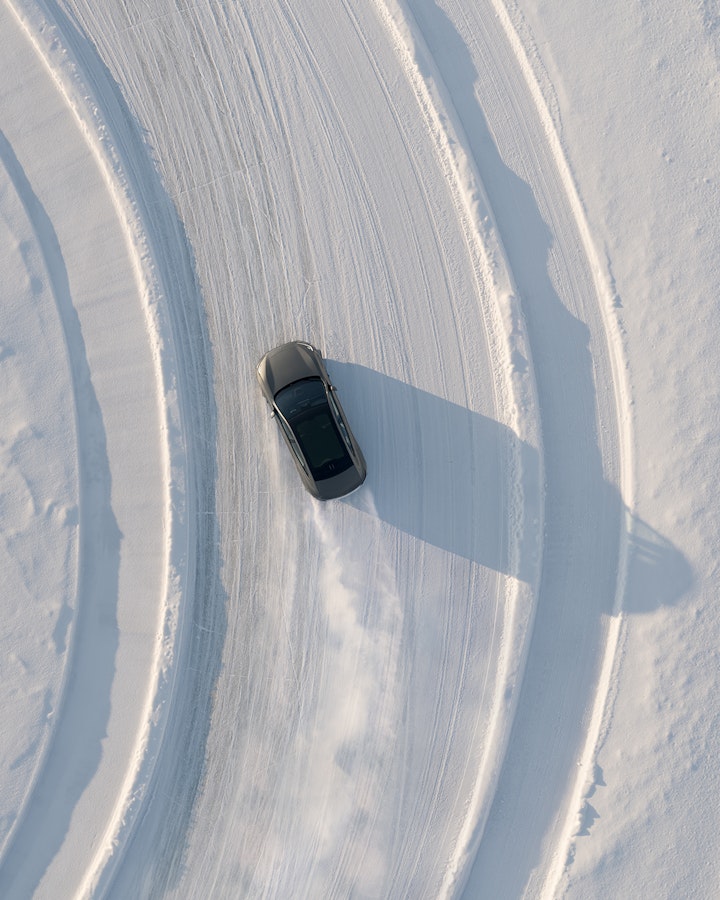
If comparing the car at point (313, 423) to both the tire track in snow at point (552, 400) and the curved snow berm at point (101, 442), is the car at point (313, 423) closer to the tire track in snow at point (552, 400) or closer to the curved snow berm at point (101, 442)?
the curved snow berm at point (101, 442)

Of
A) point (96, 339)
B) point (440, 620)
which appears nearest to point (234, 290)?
point (96, 339)

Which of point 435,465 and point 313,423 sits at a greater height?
point 313,423

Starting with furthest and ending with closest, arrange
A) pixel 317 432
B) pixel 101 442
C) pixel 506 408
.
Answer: pixel 101 442 < pixel 506 408 < pixel 317 432

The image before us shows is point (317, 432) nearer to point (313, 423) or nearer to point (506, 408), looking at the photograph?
point (313, 423)

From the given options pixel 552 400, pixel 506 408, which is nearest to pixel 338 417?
pixel 506 408

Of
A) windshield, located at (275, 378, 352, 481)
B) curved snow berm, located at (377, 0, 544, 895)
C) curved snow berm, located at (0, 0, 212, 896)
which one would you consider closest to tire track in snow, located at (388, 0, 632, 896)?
curved snow berm, located at (377, 0, 544, 895)

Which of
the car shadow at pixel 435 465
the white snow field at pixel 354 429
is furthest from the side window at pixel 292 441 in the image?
the car shadow at pixel 435 465
